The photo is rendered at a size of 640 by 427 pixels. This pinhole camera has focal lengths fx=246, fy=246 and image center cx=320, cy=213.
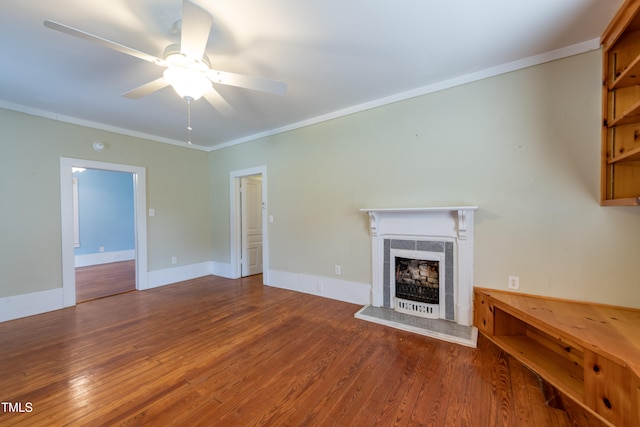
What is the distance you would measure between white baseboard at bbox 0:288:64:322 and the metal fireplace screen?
14.1 ft

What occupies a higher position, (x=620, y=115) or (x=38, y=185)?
(x=620, y=115)

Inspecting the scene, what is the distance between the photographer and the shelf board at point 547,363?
1610 mm

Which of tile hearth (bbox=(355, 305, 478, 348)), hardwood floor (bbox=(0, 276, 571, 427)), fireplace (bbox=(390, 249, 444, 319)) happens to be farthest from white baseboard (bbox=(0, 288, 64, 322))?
fireplace (bbox=(390, 249, 444, 319))

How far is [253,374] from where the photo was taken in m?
1.85

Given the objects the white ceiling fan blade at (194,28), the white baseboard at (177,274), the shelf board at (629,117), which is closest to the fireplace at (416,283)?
the shelf board at (629,117)

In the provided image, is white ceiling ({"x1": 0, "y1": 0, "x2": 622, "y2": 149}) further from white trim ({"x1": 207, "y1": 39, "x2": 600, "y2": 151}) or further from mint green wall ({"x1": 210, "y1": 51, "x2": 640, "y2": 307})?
mint green wall ({"x1": 210, "y1": 51, "x2": 640, "y2": 307})

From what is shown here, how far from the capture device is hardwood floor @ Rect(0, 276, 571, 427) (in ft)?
4.82

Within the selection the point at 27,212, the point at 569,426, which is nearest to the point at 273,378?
the point at 569,426

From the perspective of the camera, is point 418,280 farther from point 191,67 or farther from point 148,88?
point 148,88

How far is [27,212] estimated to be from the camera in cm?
299

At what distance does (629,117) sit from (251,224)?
467 cm

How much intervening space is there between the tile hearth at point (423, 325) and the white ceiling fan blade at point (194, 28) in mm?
2779

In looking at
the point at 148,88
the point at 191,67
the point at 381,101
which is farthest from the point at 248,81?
the point at 381,101

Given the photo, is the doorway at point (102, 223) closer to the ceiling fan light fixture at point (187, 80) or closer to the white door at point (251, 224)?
the white door at point (251, 224)
